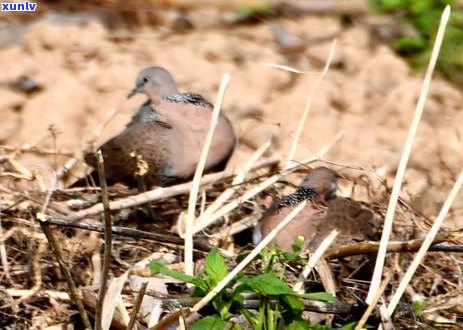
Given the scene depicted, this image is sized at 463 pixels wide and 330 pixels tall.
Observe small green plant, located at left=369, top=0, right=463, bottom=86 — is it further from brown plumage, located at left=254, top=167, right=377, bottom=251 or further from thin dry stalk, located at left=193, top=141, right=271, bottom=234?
brown plumage, located at left=254, top=167, right=377, bottom=251

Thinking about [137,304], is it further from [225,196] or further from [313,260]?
[225,196]

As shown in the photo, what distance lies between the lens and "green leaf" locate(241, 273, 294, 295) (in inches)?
135

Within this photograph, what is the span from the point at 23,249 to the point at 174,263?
22.1 inches

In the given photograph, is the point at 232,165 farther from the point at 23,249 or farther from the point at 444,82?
the point at 444,82

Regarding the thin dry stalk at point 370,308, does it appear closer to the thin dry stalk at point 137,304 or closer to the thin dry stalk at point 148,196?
the thin dry stalk at point 137,304

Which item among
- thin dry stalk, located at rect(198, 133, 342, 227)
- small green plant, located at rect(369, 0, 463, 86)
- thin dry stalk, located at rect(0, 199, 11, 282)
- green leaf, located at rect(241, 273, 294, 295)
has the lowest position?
thin dry stalk, located at rect(0, 199, 11, 282)

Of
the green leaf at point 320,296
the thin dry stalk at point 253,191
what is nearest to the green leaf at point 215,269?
the green leaf at point 320,296

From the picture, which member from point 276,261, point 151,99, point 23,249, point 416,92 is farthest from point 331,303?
point 416,92

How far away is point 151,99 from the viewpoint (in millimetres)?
5715

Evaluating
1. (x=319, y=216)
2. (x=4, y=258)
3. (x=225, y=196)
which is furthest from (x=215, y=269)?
(x=319, y=216)

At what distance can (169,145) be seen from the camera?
208 inches

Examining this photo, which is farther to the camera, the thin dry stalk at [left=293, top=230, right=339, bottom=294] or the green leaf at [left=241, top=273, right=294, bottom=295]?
the thin dry stalk at [left=293, top=230, right=339, bottom=294]

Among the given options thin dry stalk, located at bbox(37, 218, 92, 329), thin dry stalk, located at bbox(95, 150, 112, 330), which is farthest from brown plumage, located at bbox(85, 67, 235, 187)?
thin dry stalk, located at bbox(95, 150, 112, 330)

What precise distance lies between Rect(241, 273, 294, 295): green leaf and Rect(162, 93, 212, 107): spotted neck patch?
196 centimetres
